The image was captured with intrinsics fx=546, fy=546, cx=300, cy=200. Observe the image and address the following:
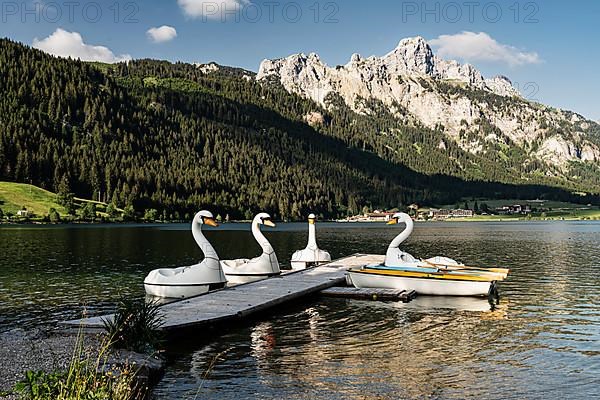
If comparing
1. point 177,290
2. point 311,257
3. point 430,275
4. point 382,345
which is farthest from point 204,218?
point 311,257

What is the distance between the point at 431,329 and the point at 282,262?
37366mm

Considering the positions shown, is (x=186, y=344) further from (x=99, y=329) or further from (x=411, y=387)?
(x=411, y=387)

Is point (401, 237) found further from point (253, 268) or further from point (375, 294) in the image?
point (253, 268)

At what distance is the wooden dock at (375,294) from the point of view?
34094mm

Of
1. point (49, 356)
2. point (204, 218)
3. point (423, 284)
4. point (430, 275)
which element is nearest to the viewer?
point (49, 356)

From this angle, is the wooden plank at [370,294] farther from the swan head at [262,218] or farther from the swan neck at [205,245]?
the swan head at [262,218]

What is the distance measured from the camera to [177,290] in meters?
31.9

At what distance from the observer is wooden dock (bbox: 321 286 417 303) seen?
34.1 m

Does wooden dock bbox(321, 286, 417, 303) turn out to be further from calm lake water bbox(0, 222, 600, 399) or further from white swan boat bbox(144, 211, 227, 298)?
white swan boat bbox(144, 211, 227, 298)

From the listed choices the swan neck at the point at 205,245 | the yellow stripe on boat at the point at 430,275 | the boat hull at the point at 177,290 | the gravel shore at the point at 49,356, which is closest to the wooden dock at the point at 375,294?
the yellow stripe on boat at the point at 430,275

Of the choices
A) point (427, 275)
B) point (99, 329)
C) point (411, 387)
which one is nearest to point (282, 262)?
point (427, 275)

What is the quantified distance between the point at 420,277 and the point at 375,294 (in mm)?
3622

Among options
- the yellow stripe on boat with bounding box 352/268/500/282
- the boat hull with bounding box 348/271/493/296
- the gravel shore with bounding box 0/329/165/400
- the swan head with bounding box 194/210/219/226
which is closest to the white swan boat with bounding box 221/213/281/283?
Result: the swan head with bounding box 194/210/219/226

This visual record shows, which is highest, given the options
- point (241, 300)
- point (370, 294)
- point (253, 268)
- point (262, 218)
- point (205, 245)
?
point (262, 218)
